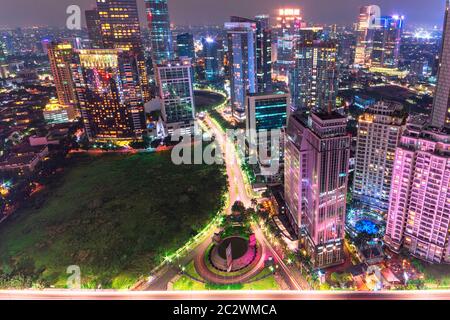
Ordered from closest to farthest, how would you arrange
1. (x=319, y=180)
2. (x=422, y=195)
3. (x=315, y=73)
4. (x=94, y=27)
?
1. (x=319, y=180)
2. (x=422, y=195)
3. (x=315, y=73)
4. (x=94, y=27)

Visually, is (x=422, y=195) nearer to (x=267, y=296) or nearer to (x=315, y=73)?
(x=267, y=296)

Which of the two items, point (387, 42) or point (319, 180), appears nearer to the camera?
point (319, 180)

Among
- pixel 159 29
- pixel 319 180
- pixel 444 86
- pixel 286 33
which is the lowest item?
pixel 319 180

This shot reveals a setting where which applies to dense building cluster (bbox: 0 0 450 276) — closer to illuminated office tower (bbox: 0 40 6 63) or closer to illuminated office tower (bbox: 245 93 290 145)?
illuminated office tower (bbox: 245 93 290 145)

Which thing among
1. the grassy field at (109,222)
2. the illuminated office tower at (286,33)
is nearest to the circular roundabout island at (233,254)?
the grassy field at (109,222)

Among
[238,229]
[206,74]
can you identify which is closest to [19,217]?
[238,229]

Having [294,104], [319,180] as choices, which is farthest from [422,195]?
[294,104]

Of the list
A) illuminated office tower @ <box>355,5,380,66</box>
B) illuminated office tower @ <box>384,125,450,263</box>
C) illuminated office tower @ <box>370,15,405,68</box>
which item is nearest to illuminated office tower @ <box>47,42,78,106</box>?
illuminated office tower @ <box>384,125,450,263</box>

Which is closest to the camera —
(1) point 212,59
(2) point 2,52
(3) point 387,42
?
(3) point 387,42
